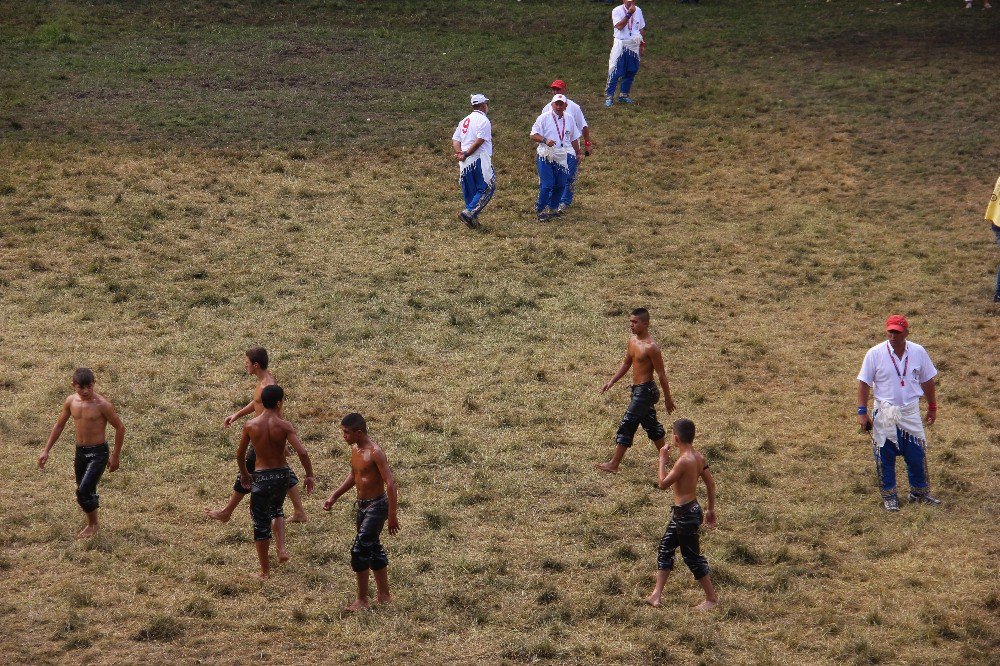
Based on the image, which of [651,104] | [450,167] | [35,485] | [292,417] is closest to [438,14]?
[651,104]

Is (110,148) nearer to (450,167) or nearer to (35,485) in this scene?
(450,167)

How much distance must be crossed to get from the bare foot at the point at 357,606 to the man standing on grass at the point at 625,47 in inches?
628

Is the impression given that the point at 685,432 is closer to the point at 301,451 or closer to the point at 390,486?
the point at 390,486

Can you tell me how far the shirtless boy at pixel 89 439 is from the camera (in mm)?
10320

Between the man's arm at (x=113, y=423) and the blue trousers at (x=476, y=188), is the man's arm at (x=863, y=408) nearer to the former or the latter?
the man's arm at (x=113, y=423)

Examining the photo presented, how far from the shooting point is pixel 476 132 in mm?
18156

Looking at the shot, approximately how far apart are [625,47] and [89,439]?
617 inches

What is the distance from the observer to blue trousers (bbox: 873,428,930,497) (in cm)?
1125

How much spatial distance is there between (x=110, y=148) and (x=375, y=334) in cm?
836

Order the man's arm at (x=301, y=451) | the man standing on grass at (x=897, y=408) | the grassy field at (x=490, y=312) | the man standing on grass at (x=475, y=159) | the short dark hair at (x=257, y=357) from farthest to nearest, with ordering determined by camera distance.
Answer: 1. the man standing on grass at (x=475, y=159)
2. the man standing on grass at (x=897, y=408)
3. the short dark hair at (x=257, y=357)
4. the man's arm at (x=301, y=451)
5. the grassy field at (x=490, y=312)

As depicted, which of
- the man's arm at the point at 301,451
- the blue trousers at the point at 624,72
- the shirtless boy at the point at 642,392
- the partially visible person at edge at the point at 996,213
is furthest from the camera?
the blue trousers at the point at 624,72

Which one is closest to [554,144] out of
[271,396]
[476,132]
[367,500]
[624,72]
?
[476,132]

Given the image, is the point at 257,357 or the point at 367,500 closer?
the point at 367,500

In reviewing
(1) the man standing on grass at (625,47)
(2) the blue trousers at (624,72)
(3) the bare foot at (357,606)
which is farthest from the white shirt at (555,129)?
(3) the bare foot at (357,606)
